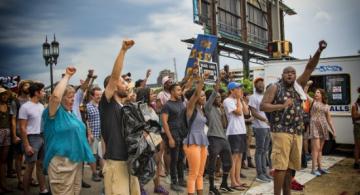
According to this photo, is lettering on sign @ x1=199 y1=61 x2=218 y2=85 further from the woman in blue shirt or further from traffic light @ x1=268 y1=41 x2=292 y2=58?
the woman in blue shirt

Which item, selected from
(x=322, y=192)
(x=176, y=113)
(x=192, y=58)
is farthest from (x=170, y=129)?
(x=192, y=58)

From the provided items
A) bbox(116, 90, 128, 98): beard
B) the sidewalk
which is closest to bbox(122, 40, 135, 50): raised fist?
bbox(116, 90, 128, 98): beard

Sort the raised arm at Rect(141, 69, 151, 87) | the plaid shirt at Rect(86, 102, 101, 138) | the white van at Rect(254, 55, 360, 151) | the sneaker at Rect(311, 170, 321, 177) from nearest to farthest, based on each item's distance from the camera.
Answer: the plaid shirt at Rect(86, 102, 101, 138) → the raised arm at Rect(141, 69, 151, 87) → the sneaker at Rect(311, 170, 321, 177) → the white van at Rect(254, 55, 360, 151)

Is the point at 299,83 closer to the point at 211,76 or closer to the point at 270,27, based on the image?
the point at 211,76

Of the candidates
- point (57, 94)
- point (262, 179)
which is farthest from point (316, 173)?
point (57, 94)

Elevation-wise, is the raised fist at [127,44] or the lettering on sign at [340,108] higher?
the raised fist at [127,44]

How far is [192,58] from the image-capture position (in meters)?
10.3

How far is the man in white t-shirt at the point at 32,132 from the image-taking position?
544 centimetres

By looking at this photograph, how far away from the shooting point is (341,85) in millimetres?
10859

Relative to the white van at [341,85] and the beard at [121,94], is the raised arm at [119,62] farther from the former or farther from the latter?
the white van at [341,85]

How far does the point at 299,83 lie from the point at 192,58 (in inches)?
198

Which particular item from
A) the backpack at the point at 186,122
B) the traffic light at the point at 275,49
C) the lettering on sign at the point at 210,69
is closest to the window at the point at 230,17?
the traffic light at the point at 275,49

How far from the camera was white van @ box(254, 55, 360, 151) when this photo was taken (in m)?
10.6

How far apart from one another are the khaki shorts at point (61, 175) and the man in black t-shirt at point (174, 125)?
2201mm
